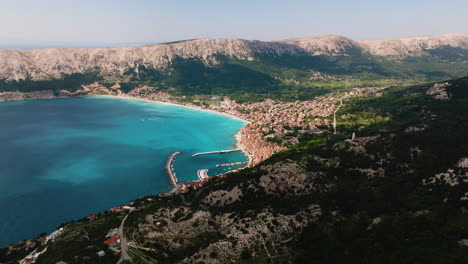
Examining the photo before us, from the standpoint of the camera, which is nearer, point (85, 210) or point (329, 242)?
point (329, 242)

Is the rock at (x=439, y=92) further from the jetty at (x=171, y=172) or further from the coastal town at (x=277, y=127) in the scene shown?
the jetty at (x=171, y=172)

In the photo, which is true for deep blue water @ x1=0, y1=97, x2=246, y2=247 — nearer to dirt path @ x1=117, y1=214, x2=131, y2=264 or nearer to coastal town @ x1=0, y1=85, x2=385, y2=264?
coastal town @ x1=0, y1=85, x2=385, y2=264

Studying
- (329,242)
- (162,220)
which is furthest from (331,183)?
(162,220)

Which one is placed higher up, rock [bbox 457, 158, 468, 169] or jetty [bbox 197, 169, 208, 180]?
rock [bbox 457, 158, 468, 169]

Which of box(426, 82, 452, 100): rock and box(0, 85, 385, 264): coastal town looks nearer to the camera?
box(0, 85, 385, 264): coastal town

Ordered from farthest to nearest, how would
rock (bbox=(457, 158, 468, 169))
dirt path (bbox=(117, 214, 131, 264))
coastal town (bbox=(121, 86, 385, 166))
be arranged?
coastal town (bbox=(121, 86, 385, 166)) < rock (bbox=(457, 158, 468, 169)) < dirt path (bbox=(117, 214, 131, 264))

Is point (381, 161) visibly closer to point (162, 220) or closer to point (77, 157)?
point (162, 220)

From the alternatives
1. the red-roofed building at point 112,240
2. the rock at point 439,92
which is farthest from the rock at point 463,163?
the rock at point 439,92

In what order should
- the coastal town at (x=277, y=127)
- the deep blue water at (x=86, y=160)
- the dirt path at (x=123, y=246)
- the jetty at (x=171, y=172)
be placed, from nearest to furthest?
the dirt path at (x=123, y=246), the deep blue water at (x=86, y=160), the jetty at (x=171, y=172), the coastal town at (x=277, y=127)

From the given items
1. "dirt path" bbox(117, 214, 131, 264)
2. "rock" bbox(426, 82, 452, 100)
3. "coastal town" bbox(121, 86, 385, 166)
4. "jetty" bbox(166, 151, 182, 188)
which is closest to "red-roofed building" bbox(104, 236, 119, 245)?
"dirt path" bbox(117, 214, 131, 264)
